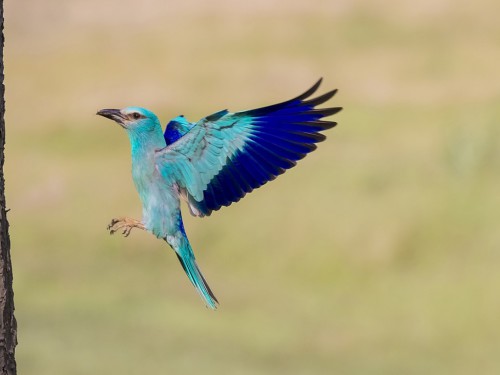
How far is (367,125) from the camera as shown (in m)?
33.1

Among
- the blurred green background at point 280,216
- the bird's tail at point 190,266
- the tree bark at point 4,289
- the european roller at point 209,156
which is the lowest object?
the tree bark at point 4,289

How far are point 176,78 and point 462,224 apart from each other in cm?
1333

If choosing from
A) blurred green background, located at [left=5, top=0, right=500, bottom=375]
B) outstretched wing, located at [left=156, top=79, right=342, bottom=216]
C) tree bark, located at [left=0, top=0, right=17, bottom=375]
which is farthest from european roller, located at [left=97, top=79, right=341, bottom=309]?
blurred green background, located at [left=5, top=0, right=500, bottom=375]

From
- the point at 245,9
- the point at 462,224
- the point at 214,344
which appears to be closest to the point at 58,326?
the point at 214,344

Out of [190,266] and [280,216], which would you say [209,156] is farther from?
[280,216]

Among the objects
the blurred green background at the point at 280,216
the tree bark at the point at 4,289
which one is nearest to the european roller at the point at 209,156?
the tree bark at the point at 4,289

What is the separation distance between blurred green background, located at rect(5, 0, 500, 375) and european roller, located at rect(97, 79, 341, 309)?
14.2 metres

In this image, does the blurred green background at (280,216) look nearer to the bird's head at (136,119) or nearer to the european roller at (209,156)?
the european roller at (209,156)

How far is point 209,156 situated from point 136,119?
44 centimetres

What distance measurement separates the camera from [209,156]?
8016 millimetres

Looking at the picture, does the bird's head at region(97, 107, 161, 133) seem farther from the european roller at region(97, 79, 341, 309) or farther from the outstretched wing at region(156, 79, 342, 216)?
the outstretched wing at region(156, 79, 342, 216)

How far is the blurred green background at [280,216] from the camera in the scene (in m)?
23.6

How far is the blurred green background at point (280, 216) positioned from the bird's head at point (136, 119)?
14.4 metres

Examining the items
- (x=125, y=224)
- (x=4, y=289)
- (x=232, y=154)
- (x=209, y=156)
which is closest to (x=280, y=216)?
(x=232, y=154)
